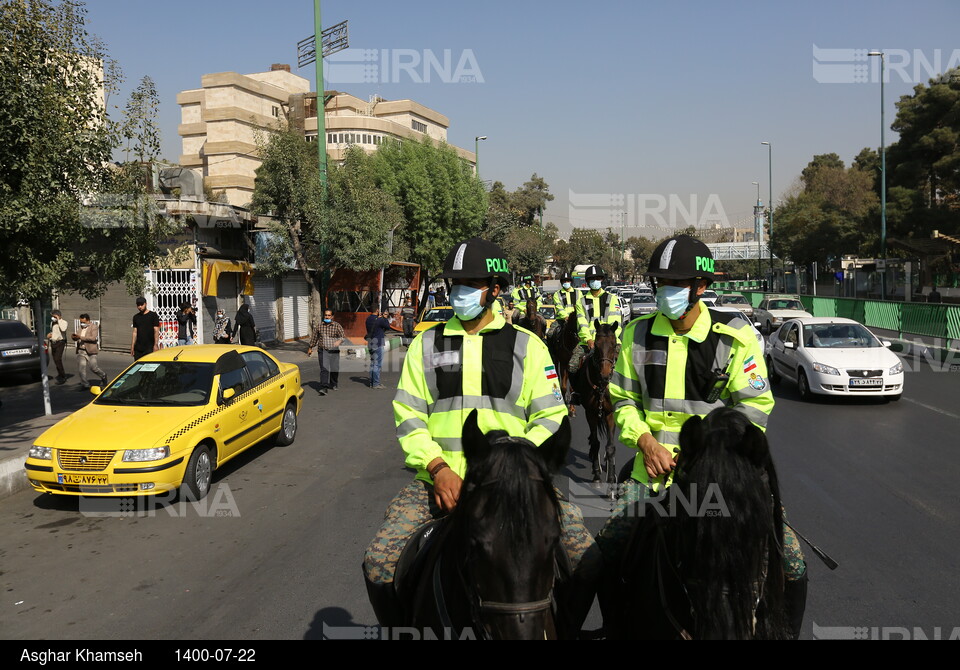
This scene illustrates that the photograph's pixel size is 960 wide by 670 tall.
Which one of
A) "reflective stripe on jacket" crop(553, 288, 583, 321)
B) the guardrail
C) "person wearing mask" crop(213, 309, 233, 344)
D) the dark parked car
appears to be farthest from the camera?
"person wearing mask" crop(213, 309, 233, 344)

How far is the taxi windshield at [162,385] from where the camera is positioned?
28.6ft

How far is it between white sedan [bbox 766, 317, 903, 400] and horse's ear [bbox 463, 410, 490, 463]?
12110mm

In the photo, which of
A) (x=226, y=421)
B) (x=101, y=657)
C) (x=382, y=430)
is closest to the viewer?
(x=101, y=657)

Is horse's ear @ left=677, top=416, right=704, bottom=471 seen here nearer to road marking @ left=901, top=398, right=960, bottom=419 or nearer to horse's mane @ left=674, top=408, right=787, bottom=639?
horse's mane @ left=674, top=408, right=787, bottom=639

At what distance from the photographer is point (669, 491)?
110 inches

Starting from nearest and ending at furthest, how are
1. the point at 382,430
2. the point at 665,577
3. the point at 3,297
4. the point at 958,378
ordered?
the point at 665,577, the point at 3,297, the point at 382,430, the point at 958,378

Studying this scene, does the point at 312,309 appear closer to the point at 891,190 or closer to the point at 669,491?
the point at 669,491

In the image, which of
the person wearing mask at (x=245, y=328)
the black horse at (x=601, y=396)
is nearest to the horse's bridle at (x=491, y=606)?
the black horse at (x=601, y=396)

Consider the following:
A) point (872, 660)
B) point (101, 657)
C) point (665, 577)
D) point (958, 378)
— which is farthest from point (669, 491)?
point (958, 378)

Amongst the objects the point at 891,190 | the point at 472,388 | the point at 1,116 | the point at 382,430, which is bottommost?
the point at 382,430

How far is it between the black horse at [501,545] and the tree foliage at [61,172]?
26.5ft

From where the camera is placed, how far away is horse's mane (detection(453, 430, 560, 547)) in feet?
7.69

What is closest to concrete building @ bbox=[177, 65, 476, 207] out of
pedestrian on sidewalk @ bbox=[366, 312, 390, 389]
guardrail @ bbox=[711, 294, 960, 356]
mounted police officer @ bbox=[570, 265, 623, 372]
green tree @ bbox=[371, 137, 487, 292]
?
green tree @ bbox=[371, 137, 487, 292]

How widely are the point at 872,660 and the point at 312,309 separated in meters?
23.8
